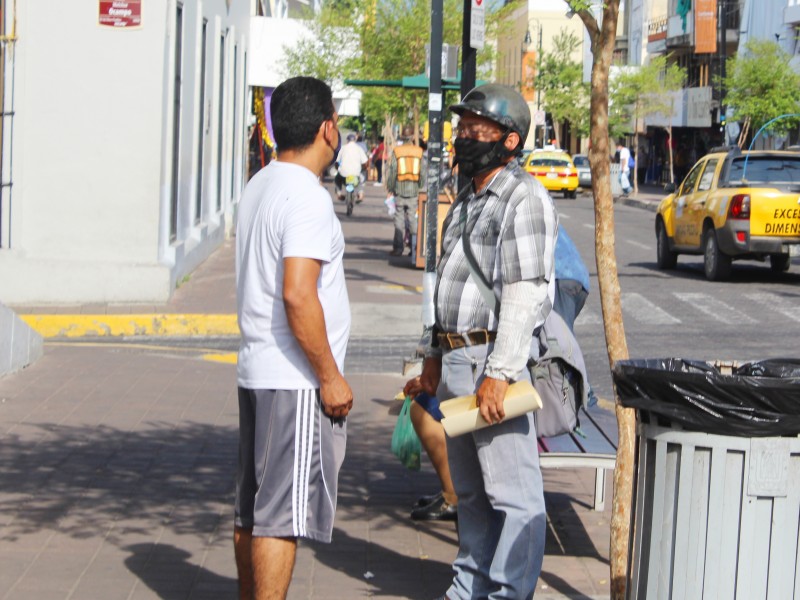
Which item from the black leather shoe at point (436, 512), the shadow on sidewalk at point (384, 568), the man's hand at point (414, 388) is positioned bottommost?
the shadow on sidewalk at point (384, 568)

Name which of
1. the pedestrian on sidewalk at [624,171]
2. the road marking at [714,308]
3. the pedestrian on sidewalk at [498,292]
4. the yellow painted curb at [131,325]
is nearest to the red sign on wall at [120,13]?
the yellow painted curb at [131,325]

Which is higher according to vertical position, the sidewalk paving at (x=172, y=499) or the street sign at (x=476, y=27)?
the street sign at (x=476, y=27)

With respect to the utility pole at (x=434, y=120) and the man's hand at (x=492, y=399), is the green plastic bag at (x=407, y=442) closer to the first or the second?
the man's hand at (x=492, y=399)

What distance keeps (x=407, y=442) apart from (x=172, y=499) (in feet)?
4.06

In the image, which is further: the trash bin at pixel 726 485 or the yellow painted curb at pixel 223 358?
the yellow painted curb at pixel 223 358

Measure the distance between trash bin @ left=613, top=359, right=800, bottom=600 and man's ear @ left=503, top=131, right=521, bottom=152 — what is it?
1.19 m

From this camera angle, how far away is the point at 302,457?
4316mm

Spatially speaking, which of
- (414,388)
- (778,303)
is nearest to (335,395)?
(414,388)

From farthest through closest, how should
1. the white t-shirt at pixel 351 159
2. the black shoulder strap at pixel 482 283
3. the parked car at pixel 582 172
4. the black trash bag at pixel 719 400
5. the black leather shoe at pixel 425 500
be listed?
1. the parked car at pixel 582 172
2. the white t-shirt at pixel 351 159
3. the black leather shoe at pixel 425 500
4. the black shoulder strap at pixel 482 283
5. the black trash bag at pixel 719 400

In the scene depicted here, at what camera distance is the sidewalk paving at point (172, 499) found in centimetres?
531

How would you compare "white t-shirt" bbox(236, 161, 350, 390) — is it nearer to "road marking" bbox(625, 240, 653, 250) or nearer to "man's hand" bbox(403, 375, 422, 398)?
"man's hand" bbox(403, 375, 422, 398)

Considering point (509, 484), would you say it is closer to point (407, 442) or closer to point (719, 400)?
point (719, 400)

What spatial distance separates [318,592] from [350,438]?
116 inches

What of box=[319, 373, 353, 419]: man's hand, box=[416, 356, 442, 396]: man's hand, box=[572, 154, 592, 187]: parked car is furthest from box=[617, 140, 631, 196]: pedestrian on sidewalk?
box=[319, 373, 353, 419]: man's hand
